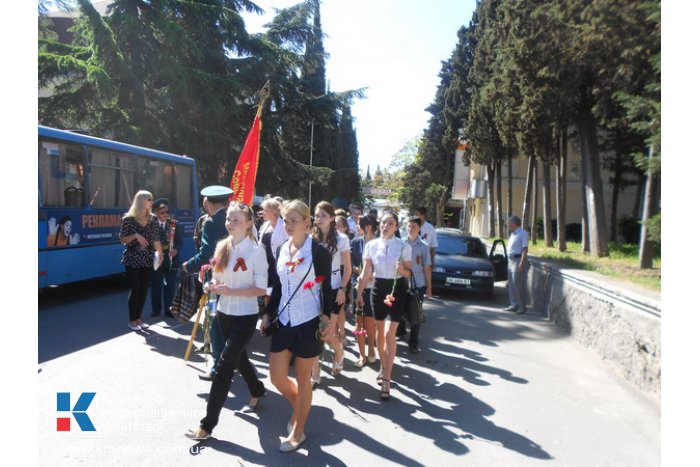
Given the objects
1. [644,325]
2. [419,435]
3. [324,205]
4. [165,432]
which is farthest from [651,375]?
[165,432]

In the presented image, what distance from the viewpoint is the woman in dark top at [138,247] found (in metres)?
6.39

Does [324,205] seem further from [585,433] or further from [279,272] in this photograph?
[585,433]

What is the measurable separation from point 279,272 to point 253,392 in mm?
1181

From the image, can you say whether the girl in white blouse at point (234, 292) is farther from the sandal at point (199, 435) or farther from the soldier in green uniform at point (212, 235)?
the soldier in green uniform at point (212, 235)

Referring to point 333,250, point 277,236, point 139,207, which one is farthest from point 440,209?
point 333,250

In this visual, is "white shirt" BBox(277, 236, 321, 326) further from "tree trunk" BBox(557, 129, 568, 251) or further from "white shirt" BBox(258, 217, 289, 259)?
"tree trunk" BBox(557, 129, 568, 251)

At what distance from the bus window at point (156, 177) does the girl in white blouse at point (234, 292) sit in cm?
805

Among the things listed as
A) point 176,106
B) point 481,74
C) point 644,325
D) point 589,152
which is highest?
point 481,74

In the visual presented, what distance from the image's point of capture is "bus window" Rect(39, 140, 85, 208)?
8.39 meters

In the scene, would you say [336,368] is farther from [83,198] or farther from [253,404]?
[83,198]

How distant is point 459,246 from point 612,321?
611 cm

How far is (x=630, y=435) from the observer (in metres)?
4.17

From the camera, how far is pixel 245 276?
3.73 metres

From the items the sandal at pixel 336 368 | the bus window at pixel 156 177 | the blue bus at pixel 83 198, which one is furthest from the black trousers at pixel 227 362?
the bus window at pixel 156 177
